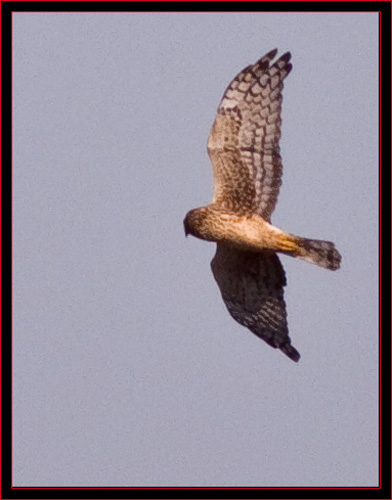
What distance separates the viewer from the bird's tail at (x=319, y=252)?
8.18 meters

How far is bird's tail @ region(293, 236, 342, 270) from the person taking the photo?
322 inches

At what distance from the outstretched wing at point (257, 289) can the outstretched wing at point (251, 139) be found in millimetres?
642

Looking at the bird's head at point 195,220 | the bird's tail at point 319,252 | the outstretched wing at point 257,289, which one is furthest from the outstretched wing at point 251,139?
the outstretched wing at point 257,289

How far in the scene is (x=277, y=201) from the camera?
8523 millimetres

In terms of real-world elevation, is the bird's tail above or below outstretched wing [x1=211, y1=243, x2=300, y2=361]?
above

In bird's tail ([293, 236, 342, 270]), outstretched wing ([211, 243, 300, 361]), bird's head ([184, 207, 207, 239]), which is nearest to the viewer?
bird's tail ([293, 236, 342, 270])

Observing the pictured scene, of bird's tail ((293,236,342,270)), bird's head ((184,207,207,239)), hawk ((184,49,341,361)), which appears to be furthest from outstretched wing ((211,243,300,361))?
bird's tail ((293,236,342,270))

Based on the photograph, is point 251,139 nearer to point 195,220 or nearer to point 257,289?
point 195,220

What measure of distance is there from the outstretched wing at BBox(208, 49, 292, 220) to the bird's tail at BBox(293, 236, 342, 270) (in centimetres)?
48

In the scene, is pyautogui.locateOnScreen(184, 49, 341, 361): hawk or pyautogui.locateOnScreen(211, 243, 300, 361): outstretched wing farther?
pyautogui.locateOnScreen(211, 243, 300, 361): outstretched wing

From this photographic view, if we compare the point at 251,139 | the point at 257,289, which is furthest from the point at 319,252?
the point at 251,139

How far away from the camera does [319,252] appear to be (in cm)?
820

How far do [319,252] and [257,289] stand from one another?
42.6 inches

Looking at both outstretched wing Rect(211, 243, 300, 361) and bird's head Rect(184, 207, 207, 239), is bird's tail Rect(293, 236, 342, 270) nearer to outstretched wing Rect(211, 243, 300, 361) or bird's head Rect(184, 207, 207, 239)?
outstretched wing Rect(211, 243, 300, 361)
